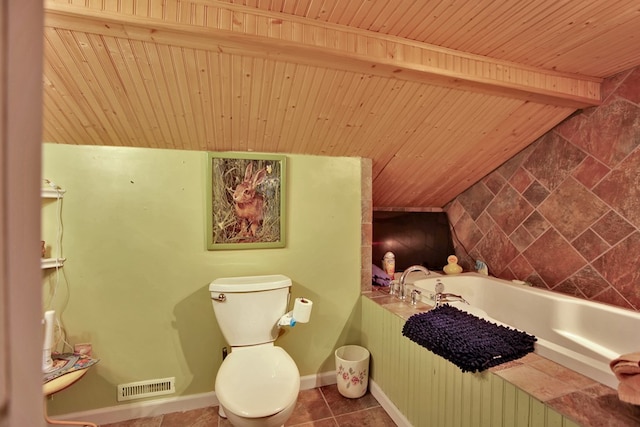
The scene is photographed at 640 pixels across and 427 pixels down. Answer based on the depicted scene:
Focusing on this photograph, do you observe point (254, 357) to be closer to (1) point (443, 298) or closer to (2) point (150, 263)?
(2) point (150, 263)

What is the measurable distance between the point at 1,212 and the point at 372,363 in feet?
6.96

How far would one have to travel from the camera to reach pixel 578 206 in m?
1.98

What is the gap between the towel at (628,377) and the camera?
2.75ft

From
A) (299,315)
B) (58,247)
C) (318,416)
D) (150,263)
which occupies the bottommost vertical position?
(318,416)

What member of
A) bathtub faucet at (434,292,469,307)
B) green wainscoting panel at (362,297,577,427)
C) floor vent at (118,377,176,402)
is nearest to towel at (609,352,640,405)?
green wainscoting panel at (362,297,577,427)

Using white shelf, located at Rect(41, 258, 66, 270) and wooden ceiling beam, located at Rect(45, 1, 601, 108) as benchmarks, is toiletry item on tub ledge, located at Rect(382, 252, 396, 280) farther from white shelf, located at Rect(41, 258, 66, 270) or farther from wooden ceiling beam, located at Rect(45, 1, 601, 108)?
white shelf, located at Rect(41, 258, 66, 270)

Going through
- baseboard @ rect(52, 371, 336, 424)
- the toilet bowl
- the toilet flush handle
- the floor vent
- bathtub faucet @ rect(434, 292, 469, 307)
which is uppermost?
the toilet flush handle

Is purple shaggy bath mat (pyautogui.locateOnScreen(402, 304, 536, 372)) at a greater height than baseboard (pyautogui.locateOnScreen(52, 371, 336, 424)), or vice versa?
purple shaggy bath mat (pyautogui.locateOnScreen(402, 304, 536, 372))

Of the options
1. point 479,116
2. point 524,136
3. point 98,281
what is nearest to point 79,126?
point 98,281

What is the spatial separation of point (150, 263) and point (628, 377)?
217 centimetres

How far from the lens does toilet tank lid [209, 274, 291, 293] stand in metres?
1.67

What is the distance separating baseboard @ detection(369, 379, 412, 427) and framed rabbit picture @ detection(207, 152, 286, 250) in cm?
113

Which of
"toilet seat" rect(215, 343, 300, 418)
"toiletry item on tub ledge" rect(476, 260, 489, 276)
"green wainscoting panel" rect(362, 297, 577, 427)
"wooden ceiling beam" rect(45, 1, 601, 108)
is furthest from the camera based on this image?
"toiletry item on tub ledge" rect(476, 260, 489, 276)

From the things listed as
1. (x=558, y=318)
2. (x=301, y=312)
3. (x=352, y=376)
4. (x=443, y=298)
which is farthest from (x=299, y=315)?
(x=558, y=318)
